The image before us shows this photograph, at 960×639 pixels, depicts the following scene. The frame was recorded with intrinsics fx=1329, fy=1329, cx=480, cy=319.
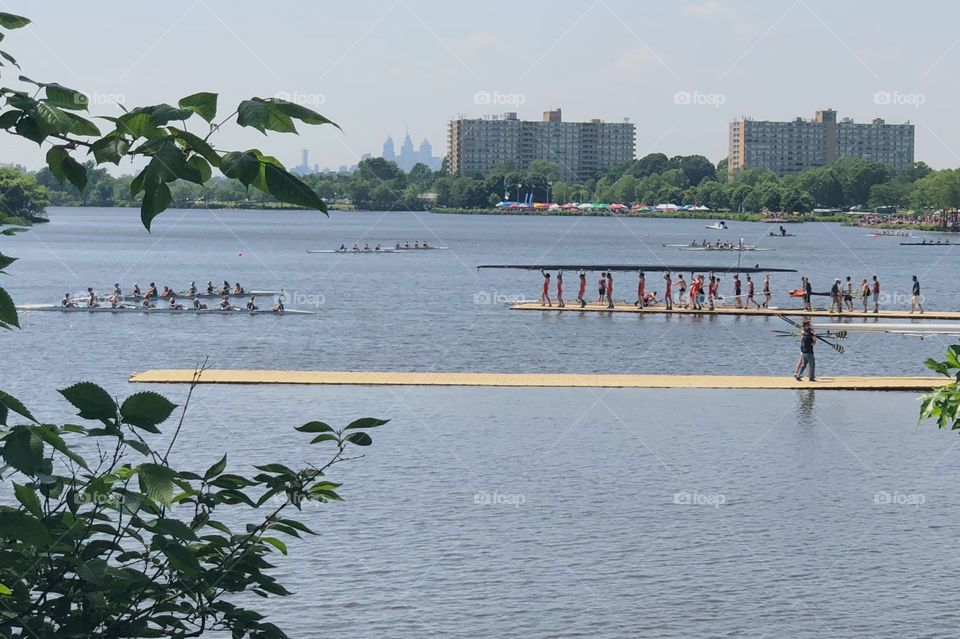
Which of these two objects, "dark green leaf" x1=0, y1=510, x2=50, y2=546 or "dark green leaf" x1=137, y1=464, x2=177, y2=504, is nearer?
"dark green leaf" x1=137, y1=464, x2=177, y2=504

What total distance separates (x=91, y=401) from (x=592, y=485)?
25965mm

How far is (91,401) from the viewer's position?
16.6ft

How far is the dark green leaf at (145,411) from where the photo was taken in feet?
16.6

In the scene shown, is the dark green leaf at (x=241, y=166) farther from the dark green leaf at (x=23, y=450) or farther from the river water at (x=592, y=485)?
the river water at (x=592, y=485)

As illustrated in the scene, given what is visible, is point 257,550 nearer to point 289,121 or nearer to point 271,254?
point 289,121

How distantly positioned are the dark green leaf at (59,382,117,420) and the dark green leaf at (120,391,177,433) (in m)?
0.06

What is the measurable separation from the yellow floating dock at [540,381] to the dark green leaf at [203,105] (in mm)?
37883

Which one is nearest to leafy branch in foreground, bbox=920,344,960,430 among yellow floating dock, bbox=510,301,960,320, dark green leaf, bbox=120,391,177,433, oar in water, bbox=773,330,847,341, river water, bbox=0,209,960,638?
dark green leaf, bbox=120,391,177,433

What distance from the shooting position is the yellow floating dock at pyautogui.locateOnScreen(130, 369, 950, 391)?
42.5 m

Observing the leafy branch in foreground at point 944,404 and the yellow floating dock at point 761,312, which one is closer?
the leafy branch in foreground at point 944,404

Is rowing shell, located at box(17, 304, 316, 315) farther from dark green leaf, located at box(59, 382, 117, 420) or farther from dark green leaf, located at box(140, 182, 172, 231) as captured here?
dark green leaf, located at box(140, 182, 172, 231)

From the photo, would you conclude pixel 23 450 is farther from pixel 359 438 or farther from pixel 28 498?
pixel 359 438

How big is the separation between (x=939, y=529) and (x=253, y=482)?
23412 mm

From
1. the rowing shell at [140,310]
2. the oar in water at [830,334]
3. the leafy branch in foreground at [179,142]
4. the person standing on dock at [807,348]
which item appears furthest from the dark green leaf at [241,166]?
the rowing shell at [140,310]
